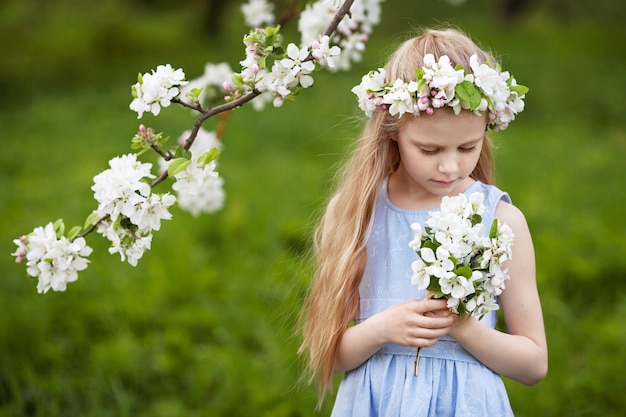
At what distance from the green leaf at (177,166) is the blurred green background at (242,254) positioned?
45 cm

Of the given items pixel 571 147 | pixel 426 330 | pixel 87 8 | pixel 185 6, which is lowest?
pixel 426 330

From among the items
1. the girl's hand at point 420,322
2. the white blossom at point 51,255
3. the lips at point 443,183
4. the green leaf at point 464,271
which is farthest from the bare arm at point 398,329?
the white blossom at point 51,255

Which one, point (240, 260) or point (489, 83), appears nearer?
point (489, 83)

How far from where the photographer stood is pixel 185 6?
15.6 metres

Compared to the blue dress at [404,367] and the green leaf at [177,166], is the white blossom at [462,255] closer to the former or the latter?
the blue dress at [404,367]

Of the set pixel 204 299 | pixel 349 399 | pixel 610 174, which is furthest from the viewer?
pixel 610 174

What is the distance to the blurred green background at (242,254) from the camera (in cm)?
320

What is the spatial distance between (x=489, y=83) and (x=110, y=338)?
2778mm

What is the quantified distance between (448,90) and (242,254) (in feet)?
10.8

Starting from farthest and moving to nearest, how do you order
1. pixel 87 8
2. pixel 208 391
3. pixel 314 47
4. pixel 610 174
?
pixel 87 8 → pixel 610 174 → pixel 208 391 → pixel 314 47

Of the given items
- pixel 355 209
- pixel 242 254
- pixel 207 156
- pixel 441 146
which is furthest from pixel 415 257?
pixel 242 254

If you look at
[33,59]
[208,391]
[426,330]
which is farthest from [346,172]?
[33,59]

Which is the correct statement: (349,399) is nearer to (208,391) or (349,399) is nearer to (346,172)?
(346,172)

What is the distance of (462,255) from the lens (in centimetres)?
138
